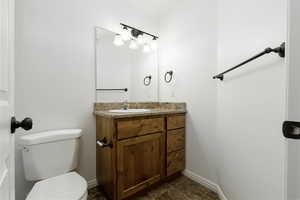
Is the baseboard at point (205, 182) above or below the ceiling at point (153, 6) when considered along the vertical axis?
below

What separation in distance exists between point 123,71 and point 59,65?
76cm

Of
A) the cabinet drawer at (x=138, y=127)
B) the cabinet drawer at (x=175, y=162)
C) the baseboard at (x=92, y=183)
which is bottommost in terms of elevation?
the baseboard at (x=92, y=183)

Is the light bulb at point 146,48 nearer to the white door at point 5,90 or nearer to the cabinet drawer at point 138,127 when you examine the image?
the cabinet drawer at point 138,127

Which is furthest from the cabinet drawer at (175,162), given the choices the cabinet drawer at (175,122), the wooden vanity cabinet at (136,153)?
the cabinet drawer at (175,122)

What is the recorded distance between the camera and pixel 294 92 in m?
0.34

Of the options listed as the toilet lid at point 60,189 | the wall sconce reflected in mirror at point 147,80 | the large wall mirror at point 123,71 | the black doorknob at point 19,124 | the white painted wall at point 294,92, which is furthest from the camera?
the wall sconce reflected in mirror at point 147,80

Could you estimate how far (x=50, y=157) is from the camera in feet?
3.92

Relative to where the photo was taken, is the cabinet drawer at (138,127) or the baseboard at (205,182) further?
the baseboard at (205,182)

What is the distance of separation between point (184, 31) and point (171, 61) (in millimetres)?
410

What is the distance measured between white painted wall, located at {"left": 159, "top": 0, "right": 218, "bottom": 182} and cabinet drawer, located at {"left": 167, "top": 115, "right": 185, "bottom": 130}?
0.08 m

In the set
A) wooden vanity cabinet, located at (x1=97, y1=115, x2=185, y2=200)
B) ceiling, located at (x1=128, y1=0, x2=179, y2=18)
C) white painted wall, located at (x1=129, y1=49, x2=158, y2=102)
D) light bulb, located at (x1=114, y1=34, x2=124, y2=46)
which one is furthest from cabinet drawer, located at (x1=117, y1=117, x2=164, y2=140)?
ceiling, located at (x1=128, y1=0, x2=179, y2=18)

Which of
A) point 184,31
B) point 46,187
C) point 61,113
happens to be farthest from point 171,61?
point 46,187

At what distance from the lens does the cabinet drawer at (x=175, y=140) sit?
1.69 m

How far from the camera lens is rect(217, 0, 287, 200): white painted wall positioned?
0.80 m
